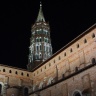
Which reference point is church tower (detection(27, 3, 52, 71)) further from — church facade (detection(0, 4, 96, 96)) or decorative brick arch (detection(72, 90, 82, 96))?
decorative brick arch (detection(72, 90, 82, 96))

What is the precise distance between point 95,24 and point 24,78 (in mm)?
19598

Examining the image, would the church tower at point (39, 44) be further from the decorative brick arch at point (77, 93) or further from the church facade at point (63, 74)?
the decorative brick arch at point (77, 93)

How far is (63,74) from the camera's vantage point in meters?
31.9

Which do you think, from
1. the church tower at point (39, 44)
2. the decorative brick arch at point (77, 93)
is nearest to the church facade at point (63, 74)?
the decorative brick arch at point (77, 93)

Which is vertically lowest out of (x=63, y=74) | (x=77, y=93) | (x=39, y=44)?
(x=77, y=93)

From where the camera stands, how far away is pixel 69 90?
25.9 metres

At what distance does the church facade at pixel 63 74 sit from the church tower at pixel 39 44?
11110mm

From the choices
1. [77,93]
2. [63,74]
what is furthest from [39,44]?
[77,93]

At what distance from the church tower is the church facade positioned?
11110mm

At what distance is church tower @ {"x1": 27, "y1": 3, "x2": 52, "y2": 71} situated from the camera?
52.3 m

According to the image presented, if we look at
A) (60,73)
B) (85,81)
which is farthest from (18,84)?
(85,81)

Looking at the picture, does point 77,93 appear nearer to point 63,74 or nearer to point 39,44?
point 63,74

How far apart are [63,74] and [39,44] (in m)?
23.3

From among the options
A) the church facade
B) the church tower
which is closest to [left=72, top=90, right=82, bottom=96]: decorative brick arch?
the church facade
